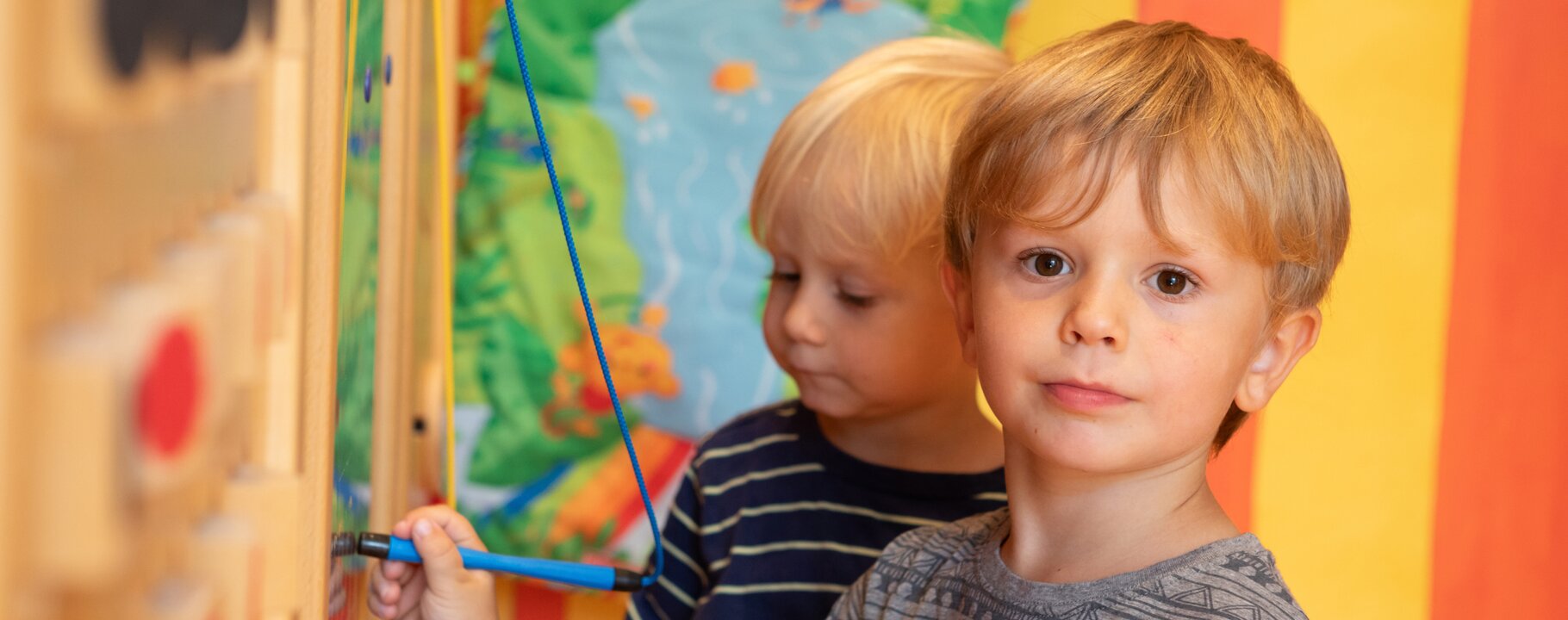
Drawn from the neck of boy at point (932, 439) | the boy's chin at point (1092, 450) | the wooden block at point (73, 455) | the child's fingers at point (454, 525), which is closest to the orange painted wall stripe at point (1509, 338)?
the neck of boy at point (932, 439)

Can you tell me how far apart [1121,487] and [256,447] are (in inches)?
17.3

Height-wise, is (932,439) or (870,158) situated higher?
(870,158)

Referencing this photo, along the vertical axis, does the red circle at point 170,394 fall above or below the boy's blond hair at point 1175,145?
below

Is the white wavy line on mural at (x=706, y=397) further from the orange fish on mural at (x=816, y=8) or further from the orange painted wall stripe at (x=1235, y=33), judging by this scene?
the orange painted wall stripe at (x=1235, y=33)

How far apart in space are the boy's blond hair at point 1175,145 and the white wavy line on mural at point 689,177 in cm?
87

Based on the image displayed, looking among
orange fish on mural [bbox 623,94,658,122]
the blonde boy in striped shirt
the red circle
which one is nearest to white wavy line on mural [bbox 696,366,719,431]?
orange fish on mural [bbox 623,94,658,122]

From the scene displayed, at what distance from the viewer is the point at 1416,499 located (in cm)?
156

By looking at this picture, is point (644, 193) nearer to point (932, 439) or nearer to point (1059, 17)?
point (1059, 17)

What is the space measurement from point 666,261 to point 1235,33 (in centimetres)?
67

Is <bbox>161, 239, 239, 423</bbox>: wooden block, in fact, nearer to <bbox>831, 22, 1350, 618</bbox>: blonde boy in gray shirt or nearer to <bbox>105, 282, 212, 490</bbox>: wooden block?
<bbox>105, 282, 212, 490</bbox>: wooden block

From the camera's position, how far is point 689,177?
162cm

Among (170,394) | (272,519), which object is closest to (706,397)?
(272,519)

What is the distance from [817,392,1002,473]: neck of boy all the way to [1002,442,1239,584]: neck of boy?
28cm

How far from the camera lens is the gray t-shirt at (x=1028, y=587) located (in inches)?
25.5
